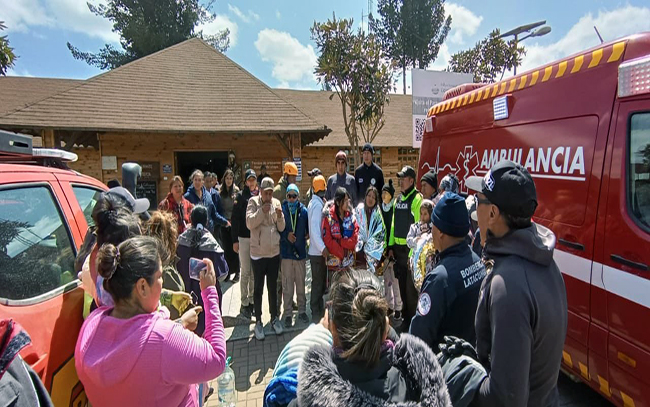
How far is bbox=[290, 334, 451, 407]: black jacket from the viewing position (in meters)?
1.03

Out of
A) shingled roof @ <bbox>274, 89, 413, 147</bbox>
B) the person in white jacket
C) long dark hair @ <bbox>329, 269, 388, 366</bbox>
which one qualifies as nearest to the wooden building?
shingled roof @ <bbox>274, 89, 413, 147</bbox>

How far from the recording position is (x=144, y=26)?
912 inches

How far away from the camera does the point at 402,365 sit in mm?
1172

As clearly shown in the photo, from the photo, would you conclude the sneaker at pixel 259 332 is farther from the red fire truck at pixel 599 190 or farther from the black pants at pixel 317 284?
the red fire truck at pixel 599 190

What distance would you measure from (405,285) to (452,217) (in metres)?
2.90

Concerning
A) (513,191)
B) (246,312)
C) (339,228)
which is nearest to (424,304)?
(513,191)

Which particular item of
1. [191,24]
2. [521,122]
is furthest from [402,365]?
[191,24]

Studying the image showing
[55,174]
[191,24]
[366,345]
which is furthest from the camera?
[191,24]

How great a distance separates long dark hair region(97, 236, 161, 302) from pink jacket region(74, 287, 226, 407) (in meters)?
0.13

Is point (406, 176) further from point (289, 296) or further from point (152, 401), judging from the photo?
point (152, 401)

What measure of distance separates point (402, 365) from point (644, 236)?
6.55 ft

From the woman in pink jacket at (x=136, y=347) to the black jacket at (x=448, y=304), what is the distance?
3.39 feet

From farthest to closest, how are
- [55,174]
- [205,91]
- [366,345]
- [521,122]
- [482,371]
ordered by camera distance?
[205,91] < [521,122] < [55,174] < [482,371] < [366,345]

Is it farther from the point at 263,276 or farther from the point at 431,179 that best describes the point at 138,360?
the point at 431,179
